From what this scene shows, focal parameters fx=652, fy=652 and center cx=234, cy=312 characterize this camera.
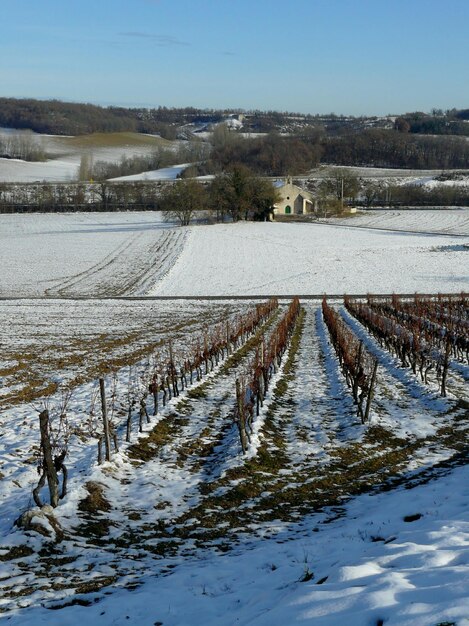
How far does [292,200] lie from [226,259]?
39.1 m

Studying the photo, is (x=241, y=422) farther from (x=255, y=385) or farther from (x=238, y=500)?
(x=255, y=385)

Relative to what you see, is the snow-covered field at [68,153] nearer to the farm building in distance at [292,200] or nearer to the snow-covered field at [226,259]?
the farm building in distance at [292,200]

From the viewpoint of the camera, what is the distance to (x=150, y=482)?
32.2ft

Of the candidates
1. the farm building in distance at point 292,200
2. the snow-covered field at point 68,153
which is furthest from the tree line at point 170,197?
the snow-covered field at point 68,153

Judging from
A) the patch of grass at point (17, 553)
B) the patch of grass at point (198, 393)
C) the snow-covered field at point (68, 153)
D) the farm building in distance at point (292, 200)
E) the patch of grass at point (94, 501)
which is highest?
the snow-covered field at point (68, 153)

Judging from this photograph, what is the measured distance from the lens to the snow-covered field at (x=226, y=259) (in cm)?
4512

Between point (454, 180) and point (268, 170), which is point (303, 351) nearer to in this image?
point (454, 180)

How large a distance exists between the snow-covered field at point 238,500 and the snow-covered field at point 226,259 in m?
20.7

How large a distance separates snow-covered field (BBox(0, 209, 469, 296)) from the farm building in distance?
10.9 metres

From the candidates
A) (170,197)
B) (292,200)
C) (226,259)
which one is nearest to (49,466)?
(226,259)

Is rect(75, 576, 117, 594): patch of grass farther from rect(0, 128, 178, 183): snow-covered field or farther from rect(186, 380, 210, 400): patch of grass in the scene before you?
rect(0, 128, 178, 183): snow-covered field

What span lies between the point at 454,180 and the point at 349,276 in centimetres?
8382

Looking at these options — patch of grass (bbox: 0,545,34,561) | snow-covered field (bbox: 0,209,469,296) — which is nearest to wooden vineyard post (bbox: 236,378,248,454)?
patch of grass (bbox: 0,545,34,561)

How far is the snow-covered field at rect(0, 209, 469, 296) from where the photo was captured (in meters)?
45.1
